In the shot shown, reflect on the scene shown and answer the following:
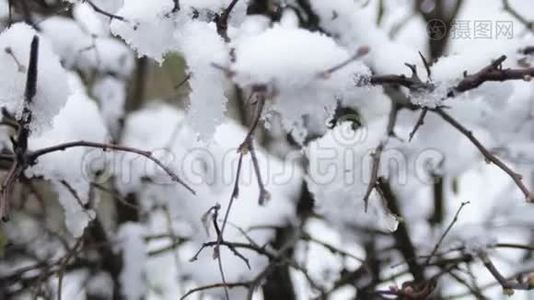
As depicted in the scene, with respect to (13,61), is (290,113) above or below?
below

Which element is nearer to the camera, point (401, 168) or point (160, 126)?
point (401, 168)

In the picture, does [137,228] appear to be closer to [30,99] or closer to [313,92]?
[30,99]

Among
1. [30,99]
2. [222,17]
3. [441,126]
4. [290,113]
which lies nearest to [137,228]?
[441,126]

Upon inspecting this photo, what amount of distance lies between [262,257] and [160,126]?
0.56m

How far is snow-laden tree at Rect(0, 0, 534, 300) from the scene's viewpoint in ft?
2.93

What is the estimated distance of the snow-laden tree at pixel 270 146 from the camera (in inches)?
35.2

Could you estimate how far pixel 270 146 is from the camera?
6.85ft

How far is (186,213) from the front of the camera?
5.11 feet

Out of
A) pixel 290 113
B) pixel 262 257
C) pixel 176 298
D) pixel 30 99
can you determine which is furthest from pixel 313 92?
pixel 176 298

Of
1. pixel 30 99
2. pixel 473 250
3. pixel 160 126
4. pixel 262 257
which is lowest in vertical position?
pixel 473 250

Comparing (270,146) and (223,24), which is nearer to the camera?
(223,24)

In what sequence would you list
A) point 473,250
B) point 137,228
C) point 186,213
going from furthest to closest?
1. point 137,228
2. point 186,213
3. point 473,250

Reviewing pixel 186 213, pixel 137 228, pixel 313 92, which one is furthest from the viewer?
pixel 137 228

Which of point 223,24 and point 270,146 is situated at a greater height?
point 270,146
